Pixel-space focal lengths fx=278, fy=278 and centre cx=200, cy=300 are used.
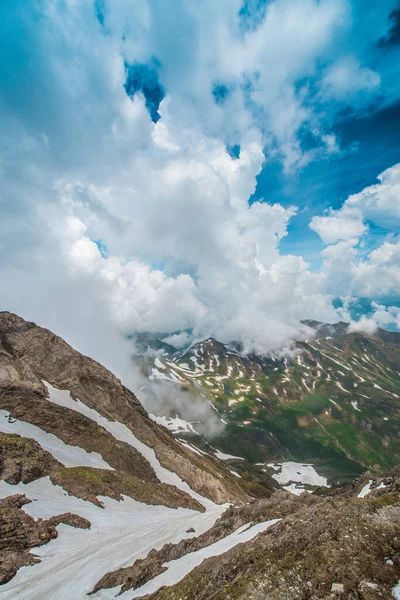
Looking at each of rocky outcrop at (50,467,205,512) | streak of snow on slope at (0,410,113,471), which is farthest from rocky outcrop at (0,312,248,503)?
rocky outcrop at (50,467,205,512)

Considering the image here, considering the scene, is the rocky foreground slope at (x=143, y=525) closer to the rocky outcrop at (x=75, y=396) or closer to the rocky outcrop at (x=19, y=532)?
the rocky outcrop at (x=19, y=532)

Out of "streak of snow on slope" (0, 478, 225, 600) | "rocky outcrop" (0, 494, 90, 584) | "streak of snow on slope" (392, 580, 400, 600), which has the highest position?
"rocky outcrop" (0, 494, 90, 584)

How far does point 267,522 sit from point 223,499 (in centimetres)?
6656

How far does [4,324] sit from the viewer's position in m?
92.8

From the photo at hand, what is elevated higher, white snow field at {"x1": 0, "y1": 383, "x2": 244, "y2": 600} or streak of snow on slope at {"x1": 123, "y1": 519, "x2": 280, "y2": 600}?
white snow field at {"x1": 0, "y1": 383, "x2": 244, "y2": 600}

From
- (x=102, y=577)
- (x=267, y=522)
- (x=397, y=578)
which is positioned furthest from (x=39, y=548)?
(x=397, y=578)

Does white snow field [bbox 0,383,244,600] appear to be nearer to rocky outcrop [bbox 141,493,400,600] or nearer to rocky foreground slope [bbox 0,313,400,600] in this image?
rocky foreground slope [bbox 0,313,400,600]

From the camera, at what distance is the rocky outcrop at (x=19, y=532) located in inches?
921

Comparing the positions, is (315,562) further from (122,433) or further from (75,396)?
(75,396)

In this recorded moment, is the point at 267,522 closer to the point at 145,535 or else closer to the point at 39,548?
the point at 145,535

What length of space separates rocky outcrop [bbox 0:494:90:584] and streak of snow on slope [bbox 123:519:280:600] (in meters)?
12.7

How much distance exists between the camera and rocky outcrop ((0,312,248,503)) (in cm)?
5941

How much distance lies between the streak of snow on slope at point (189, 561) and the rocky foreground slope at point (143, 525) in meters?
0.13

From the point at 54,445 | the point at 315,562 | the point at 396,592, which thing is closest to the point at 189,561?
the point at 315,562
